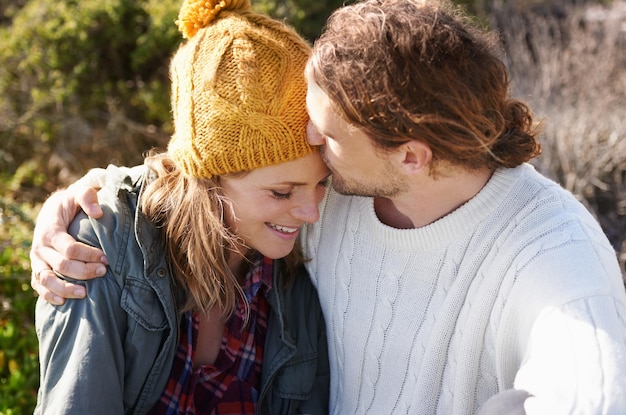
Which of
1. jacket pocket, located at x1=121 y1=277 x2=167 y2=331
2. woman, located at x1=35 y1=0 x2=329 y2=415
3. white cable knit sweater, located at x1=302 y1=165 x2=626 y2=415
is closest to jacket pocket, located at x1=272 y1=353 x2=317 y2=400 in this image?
woman, located at x1=35 y1=0 x2=329 y2=415

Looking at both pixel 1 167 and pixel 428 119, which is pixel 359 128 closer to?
pixel 428 119

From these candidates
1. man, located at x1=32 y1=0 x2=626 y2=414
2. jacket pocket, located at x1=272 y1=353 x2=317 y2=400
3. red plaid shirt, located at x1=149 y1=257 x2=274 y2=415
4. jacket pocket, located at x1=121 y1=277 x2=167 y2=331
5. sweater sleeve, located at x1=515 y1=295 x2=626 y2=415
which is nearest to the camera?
sweater sleeve, located at x1=515 y1=295 x2=626 y2=415

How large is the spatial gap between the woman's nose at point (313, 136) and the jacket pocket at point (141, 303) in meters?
0.73

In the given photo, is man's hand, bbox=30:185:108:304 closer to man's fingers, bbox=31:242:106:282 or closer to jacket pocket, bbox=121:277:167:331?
man's fingers, bbox=31:242:106:282

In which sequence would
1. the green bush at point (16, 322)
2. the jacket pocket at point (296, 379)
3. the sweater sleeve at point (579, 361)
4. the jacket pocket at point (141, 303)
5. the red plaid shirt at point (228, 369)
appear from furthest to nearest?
the green bush at point (16, 322), the jacket pocket at point (296, 379), the red plaid shirt at point (228, 369), the jacket pocket at point (141, 303), the sweater sleeve at point (579, 361)

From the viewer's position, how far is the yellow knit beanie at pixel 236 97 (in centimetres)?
225

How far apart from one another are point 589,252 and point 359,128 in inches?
30.6

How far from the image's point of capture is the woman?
2.26m

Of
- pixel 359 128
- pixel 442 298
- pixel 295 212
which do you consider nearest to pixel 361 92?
pixel 359 128

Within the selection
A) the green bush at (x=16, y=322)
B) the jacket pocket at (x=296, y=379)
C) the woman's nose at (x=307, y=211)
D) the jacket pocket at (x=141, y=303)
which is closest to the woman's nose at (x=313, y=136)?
the woman's nose at (x=307, y=211)

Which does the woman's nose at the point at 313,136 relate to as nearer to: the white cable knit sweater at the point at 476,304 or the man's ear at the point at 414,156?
the man's ear at the point at 414,156

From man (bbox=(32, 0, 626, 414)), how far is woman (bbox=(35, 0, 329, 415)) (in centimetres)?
11

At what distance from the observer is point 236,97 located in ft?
7.38

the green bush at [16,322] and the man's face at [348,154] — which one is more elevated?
the man's face at [348,154]
